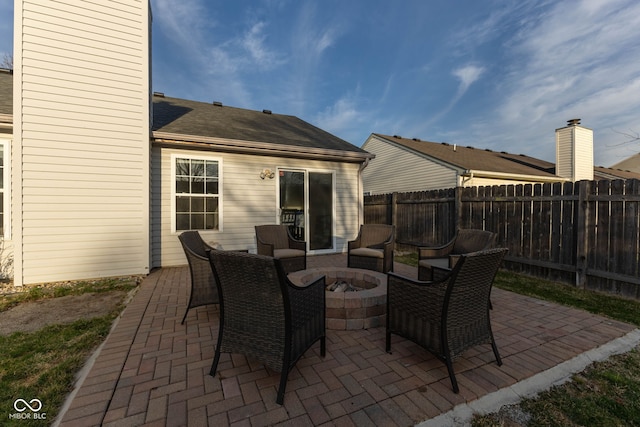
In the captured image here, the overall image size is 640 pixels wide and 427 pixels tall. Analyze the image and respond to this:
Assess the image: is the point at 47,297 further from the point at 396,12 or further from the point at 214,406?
the point at 396,12

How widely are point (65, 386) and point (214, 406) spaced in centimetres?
119

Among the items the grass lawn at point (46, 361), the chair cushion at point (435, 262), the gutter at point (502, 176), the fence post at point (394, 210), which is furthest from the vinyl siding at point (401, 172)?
the grass lawn at point (46, 361)

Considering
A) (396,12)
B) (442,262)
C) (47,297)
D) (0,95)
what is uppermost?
(396,12)

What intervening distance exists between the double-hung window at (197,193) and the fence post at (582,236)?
265 inches

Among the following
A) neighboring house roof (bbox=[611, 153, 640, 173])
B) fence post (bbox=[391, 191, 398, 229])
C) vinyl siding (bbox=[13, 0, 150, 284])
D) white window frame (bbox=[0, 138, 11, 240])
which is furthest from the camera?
neighboring house roof (bbox=[611, 153, 640, 173])

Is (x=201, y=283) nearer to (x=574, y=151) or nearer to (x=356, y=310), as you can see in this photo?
(x=356, y=310)

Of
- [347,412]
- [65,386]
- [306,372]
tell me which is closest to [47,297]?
[65,386]

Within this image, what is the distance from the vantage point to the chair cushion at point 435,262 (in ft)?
11.8

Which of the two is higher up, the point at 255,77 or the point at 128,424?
the point at 255,77

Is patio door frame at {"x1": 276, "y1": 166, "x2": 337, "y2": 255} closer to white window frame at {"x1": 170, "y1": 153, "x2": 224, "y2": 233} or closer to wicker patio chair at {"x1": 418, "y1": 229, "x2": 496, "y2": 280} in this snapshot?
white window frame at {"x1": 170, "y1": 153, "x2": 224, "y2": 233}

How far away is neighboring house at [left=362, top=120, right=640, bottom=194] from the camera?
10805mm

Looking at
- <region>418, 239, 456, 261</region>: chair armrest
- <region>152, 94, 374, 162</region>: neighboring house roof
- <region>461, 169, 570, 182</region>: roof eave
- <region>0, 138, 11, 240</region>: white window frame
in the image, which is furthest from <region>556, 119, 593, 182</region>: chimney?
<region>0, 138, 11, 240</region>: white window frame

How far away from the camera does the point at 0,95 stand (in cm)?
534

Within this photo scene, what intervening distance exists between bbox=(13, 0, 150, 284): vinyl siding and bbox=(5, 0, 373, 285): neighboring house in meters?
0.02
